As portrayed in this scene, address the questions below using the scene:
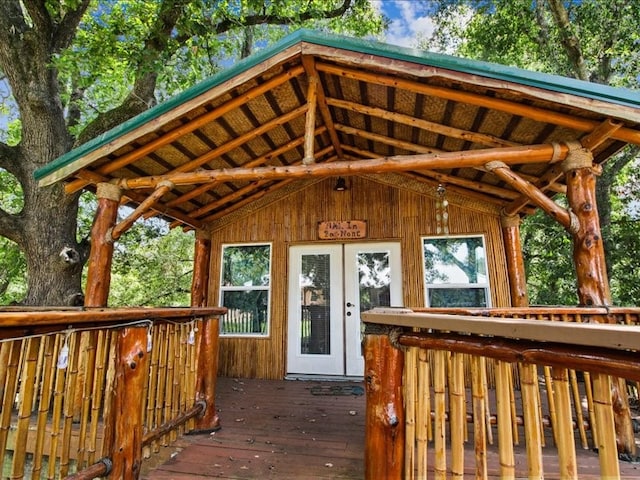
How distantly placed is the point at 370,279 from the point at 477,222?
180 cm

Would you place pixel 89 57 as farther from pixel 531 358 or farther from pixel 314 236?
pixel 531 358

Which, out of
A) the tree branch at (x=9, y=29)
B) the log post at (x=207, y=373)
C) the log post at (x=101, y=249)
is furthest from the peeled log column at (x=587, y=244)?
the tree branch at (x=9, y=29)

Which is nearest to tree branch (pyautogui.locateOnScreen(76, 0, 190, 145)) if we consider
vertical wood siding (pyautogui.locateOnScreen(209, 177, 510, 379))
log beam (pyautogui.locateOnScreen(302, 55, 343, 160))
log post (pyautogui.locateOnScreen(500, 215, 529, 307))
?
vertical wood siding (pyautogui.locateOnScreen(209, 177, 510, 379))

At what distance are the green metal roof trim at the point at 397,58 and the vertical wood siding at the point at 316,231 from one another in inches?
99.0

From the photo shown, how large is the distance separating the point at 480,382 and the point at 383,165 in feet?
8.41

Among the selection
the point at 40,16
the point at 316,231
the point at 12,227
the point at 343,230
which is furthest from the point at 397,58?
the point at 40,16

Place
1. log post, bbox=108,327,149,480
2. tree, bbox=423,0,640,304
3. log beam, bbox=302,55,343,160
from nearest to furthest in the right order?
1. log post, bbox=108,327,149,480
2. log beam, bbox=302,55,343,160
3. tree, bbox=423,0,640,304

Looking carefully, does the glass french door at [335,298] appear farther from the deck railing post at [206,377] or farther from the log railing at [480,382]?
the log railing at [480,382]

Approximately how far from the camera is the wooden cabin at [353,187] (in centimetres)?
287

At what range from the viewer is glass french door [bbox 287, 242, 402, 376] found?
16.8 ft

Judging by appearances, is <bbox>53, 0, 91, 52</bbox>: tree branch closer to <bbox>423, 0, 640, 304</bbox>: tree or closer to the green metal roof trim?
the green metal roof trim

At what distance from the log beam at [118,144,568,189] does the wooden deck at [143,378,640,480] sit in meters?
2.40

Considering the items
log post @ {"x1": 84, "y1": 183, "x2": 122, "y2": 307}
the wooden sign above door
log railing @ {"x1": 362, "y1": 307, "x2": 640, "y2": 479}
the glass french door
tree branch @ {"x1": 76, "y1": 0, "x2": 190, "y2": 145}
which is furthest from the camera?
the wooden sign above door

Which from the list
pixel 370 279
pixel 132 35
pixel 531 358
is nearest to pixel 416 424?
pixel 531 358
